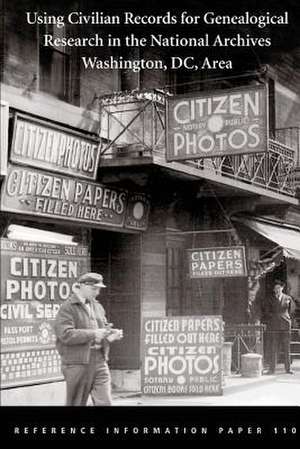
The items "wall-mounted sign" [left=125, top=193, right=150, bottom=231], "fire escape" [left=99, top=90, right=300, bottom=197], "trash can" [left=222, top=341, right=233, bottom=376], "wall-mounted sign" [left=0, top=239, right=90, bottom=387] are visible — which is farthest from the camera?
"trash can" [left=222, top=341, right=233, bottom=376]

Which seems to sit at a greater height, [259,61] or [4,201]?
[259,61]

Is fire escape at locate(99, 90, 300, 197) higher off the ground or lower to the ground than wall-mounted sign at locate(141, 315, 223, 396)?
higher

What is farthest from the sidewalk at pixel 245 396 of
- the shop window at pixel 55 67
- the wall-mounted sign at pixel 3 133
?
the shop window at pixel 55 67

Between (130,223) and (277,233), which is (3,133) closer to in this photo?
(130,223)

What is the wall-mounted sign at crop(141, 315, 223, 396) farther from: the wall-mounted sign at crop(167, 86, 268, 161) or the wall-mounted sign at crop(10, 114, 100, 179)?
the wall-mounted sign at crop(10, 114, 100, 179)

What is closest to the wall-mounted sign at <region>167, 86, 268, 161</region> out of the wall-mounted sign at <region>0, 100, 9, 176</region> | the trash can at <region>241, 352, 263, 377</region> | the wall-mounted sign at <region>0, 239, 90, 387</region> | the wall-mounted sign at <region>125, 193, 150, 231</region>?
the wall-mounted sign at <region>125, 193, 150, 231</region>

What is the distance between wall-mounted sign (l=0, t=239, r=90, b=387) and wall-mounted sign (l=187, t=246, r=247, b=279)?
2.44 metres

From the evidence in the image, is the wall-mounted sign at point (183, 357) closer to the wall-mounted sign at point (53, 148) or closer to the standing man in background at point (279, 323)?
the wall-mounted sign at point (53, 148)

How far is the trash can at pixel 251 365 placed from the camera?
42.9ft

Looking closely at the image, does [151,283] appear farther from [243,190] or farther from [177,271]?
[243,190]

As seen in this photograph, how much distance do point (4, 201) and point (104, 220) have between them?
2231mm

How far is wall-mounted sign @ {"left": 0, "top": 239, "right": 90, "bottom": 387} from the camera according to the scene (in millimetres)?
9555

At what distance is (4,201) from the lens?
9.62 metres
